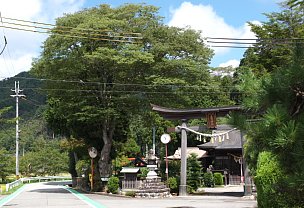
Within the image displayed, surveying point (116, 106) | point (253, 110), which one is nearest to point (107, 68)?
point (116, 106)

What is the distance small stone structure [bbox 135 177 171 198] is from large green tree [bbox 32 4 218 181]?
568cm

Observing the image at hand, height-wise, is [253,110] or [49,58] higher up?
[49,58]

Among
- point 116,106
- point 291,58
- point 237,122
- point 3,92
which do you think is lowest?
point 237,122

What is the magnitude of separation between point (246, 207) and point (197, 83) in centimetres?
1222

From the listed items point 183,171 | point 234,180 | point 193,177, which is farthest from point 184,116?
point 234,180

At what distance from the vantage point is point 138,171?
23641mm

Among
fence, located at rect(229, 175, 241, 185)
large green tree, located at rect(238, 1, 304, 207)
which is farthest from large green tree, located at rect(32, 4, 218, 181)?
large green tree, located at rect(238, 1, 304, 207)

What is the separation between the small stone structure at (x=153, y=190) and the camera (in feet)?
63.1

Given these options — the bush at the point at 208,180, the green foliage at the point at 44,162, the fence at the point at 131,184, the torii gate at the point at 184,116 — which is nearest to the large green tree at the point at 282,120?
the torii gate at the point at 184,116

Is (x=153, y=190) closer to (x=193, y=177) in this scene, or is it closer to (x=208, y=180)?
(x=193, y=177)

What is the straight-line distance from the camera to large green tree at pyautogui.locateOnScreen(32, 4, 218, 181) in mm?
23266

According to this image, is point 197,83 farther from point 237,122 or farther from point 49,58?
point 237,122

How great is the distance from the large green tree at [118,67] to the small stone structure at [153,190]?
568 centimetres

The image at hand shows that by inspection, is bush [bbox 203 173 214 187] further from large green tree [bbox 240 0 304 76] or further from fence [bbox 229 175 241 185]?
large green tree [bbox 240 0 304 76]
